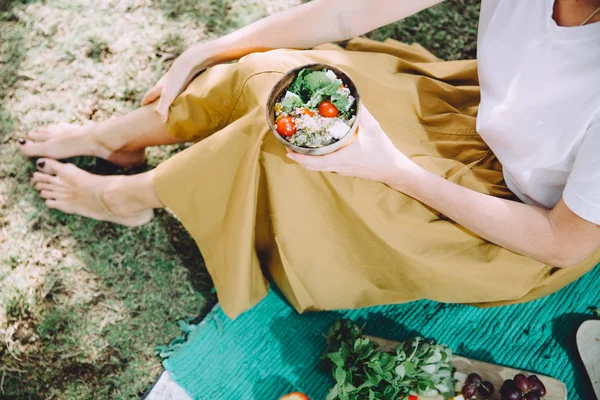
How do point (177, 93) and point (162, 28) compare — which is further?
point (162, 28)

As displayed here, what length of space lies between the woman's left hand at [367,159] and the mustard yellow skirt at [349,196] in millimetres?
65

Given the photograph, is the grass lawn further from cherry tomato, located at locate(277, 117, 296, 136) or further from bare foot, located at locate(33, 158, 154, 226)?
cherry tomato, located at locate(277, 117, 296, 136)

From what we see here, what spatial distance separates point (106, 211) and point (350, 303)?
0.82 meters

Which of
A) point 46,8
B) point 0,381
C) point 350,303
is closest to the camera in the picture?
point 350,303

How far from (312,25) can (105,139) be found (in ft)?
2.55

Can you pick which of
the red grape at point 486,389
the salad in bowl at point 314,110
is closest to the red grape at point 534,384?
the red grape at point 486,389

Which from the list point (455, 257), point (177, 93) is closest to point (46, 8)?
point (177, 93)

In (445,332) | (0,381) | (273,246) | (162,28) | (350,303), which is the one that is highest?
(162,28)

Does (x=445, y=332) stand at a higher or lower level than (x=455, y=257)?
lower

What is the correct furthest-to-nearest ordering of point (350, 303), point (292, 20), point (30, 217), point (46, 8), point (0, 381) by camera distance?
1. point (46, 8)
2. point (30, 217)
3. point (0, 381)
4. point (350, 303)
5. point (292, 20)

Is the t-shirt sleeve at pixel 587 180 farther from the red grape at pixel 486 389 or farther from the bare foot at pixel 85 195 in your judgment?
the bare foot at pixel 85 195

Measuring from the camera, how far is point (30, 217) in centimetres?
168

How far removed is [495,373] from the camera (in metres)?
1.47

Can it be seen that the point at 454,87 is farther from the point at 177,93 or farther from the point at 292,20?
the point at 177,93
